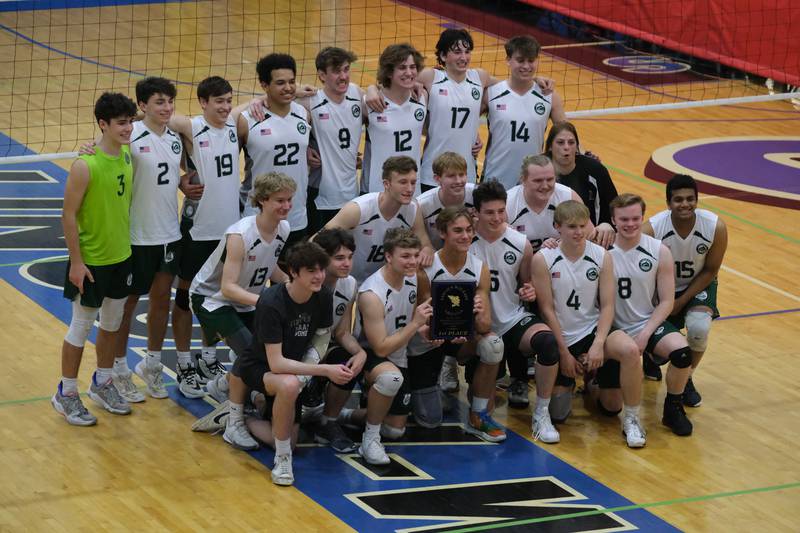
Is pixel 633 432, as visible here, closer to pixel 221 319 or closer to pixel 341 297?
pixel 341 297

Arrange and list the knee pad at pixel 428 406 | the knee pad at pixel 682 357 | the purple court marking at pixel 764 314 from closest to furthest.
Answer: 1. the knee pad at pixel 682 357
2. the knee pad at pixel 428 406
3. the purple court marking at pixel 764 314

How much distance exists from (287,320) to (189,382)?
1544 mm

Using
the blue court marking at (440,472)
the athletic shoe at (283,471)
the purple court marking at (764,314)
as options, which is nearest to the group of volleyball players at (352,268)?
the athletic shoe at (283,471)

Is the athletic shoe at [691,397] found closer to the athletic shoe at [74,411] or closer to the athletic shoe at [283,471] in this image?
the athletic shoe at [283,471]

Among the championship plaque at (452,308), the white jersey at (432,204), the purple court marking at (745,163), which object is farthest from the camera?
the purple court marking at (745,163)

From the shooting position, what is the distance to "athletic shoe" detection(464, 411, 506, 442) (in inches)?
340

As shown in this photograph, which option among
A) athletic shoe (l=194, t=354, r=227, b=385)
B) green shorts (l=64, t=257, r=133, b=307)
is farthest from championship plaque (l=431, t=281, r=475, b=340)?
green shorts (l=64, t=257, r=133, b=307)

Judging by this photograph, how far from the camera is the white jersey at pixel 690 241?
9.16 m

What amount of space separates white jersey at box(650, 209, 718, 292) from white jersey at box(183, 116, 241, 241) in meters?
2.95

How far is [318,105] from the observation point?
31.2 feet

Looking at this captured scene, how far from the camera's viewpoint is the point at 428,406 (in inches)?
345

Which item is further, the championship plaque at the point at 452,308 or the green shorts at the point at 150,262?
the green shorts at the point at 150,262

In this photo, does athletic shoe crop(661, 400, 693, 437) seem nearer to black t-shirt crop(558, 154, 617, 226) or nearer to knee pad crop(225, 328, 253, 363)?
black t-shirt crop(558, 154, 617, 226)

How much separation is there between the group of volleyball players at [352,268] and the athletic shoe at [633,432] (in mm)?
11
